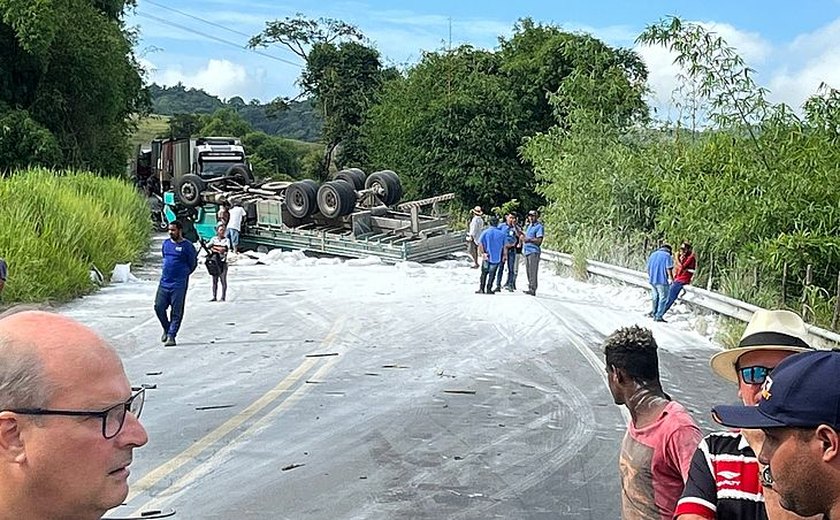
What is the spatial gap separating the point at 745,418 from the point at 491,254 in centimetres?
1690

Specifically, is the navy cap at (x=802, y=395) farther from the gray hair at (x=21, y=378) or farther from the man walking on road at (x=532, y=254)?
the man walking on road at (x=532, y=254)

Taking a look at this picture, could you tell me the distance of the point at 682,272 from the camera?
1727 centimetres

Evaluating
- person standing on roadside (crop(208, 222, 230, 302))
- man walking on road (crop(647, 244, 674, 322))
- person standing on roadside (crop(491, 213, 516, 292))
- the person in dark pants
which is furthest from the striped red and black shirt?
person standing on roadside (crop(491, 213, 516, 292))

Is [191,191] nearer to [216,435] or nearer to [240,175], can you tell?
[240,175]

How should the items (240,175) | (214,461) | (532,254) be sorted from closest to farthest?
(214,461) < (532,254) < (240,175)

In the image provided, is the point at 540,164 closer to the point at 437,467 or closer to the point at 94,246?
the point at 94,246

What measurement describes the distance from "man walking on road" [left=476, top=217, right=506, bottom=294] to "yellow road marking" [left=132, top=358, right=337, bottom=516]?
8966mm

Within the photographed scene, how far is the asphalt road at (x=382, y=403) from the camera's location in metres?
7.19

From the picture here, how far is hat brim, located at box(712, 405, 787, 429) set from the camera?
2535 mm

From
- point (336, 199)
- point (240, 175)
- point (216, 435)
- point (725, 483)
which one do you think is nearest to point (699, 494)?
point (725, 483)

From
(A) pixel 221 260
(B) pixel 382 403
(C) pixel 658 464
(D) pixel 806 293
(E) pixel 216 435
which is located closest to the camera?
(C) pixel 658 464

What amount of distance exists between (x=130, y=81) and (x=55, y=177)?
51.4 feet

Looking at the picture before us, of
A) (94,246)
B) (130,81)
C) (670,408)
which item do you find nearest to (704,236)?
(94,246)

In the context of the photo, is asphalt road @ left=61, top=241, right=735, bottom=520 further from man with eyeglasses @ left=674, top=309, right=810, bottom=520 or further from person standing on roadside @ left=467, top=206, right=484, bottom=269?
person standing on roadside @ left=467, top=206, right=484, bottom=269
